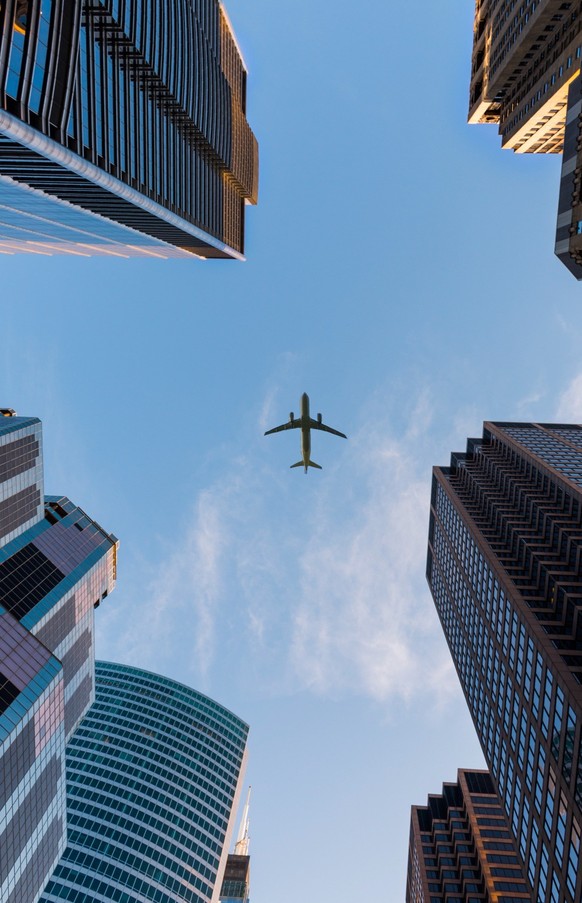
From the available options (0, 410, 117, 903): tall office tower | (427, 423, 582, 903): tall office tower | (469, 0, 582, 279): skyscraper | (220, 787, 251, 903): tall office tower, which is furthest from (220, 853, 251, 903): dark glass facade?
(469, 0, 582, 279): skyscraper

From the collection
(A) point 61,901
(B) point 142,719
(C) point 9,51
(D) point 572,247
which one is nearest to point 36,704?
(A) point 61,901

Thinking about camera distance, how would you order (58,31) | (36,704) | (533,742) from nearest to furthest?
1. (58,31)
2. (36,704)
3. (533,742)

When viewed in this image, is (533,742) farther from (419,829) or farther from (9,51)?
(9,51)

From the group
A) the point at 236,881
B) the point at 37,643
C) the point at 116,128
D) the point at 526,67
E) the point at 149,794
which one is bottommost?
the point at 37,643

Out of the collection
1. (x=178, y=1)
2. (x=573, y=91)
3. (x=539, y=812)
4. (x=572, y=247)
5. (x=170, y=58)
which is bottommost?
(x=539, y=812)

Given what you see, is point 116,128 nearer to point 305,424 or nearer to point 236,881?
point 305,424

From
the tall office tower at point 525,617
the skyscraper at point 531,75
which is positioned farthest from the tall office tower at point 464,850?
the skyscraper at point 531,75

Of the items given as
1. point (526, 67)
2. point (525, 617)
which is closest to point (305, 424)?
point (525, 617)
